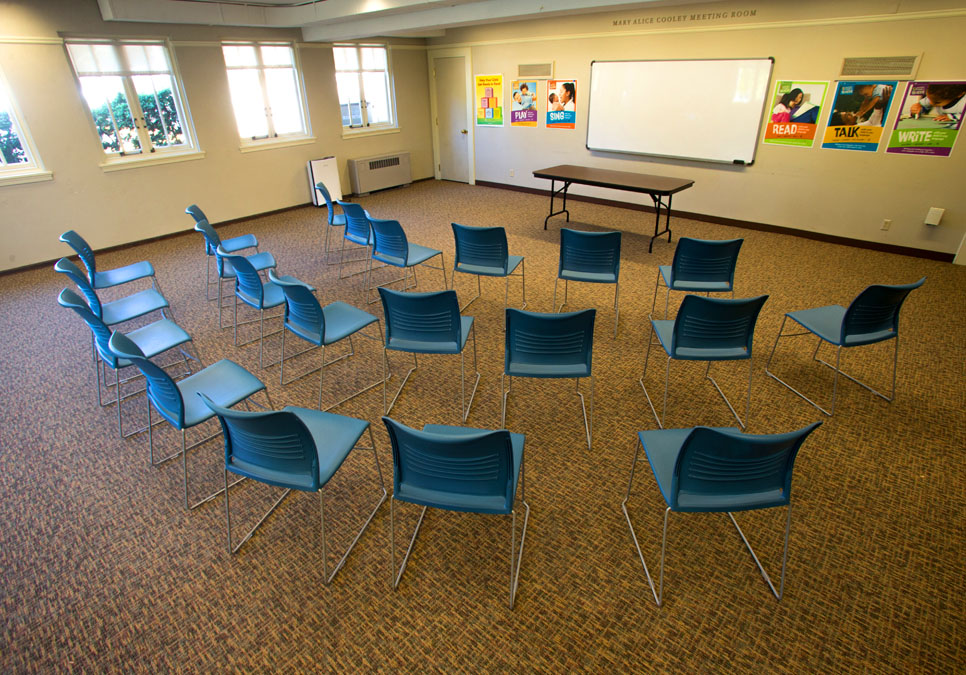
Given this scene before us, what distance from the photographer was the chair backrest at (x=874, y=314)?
297 centimetres

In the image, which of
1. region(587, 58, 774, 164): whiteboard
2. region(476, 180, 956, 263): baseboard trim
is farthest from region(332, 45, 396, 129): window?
region(587, 58, 774, 164): whiteboard

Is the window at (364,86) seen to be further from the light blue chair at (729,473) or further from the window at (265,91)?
the light blue chair at (729,473)

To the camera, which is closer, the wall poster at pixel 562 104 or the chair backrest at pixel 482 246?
the chair backrest at pixel 482 246

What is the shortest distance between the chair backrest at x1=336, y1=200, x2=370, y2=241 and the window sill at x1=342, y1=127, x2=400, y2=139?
15.7 feet

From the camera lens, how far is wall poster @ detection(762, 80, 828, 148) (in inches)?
238

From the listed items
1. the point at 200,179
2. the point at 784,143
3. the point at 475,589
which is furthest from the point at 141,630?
the point at 784,143

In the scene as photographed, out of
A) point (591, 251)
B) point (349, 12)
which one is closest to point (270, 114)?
point (349, 12)

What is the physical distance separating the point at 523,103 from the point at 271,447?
330 inches

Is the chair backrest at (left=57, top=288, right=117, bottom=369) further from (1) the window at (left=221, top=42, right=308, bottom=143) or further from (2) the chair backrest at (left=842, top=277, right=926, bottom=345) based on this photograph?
(1) the window at (left=221, top=42, right=308, bottom=143)

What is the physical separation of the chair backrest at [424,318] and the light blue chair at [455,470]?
3.93 feet

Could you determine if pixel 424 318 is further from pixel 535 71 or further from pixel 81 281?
pixel 535 71

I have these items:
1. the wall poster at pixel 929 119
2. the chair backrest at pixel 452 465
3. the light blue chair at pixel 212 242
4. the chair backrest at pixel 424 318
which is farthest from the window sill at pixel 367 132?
the chair backrest at pixel 452 465

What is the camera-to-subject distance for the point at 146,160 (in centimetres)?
683

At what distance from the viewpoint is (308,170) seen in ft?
28.5
